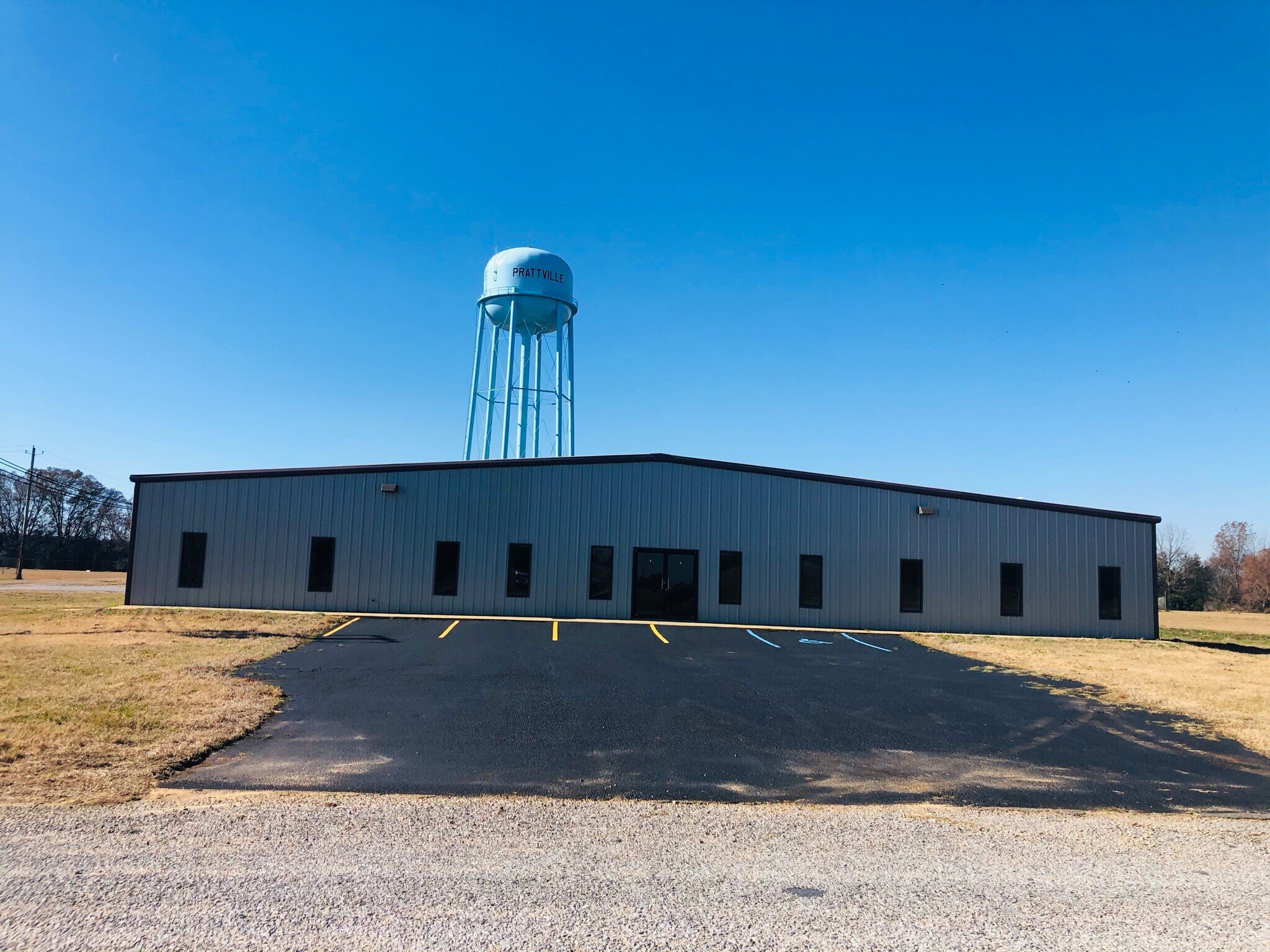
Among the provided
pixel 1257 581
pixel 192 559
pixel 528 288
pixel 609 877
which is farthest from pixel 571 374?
pixel 1257 581

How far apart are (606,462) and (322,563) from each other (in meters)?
8.30

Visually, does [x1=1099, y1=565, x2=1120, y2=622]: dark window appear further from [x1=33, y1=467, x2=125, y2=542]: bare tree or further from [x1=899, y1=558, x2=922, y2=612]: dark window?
[x1=33, y1=467, x2=125, y2=542]: bare tree

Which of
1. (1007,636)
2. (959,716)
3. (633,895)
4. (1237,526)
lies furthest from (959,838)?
(1237,526)

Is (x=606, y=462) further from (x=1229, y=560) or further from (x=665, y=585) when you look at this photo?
(x=1229, y=560)

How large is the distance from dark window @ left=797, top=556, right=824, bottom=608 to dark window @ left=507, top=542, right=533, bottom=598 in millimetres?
7602

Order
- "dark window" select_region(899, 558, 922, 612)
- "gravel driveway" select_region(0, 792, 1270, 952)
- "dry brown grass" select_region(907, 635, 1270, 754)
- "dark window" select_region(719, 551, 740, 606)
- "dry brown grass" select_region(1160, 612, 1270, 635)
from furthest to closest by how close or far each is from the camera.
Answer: "dry brown grass" select_region(1160, 612, 1270, 635), "dark window" select_region(899, 558, 922, 612), "dark window" select_region(719, 551, 740, 606), "dry brown grass" select_region(907, 635, 1270, 754), "gravel driveway" select_region(0, 792, 1270, 952)

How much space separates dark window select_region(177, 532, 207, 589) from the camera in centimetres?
2288

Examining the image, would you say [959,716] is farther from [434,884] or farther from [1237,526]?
[1237,526]

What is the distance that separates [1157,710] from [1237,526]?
71793 millimetres

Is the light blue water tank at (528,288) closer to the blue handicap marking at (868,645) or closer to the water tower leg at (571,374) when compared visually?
the water tower leg at (571,374)

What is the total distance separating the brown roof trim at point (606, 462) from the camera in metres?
23.0

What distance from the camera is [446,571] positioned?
2292 cm

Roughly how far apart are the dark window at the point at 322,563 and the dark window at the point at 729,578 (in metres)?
10.7

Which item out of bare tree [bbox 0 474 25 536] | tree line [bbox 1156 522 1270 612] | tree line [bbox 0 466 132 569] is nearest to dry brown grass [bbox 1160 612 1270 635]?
tree line [bbox 1156 522 1270 612]
